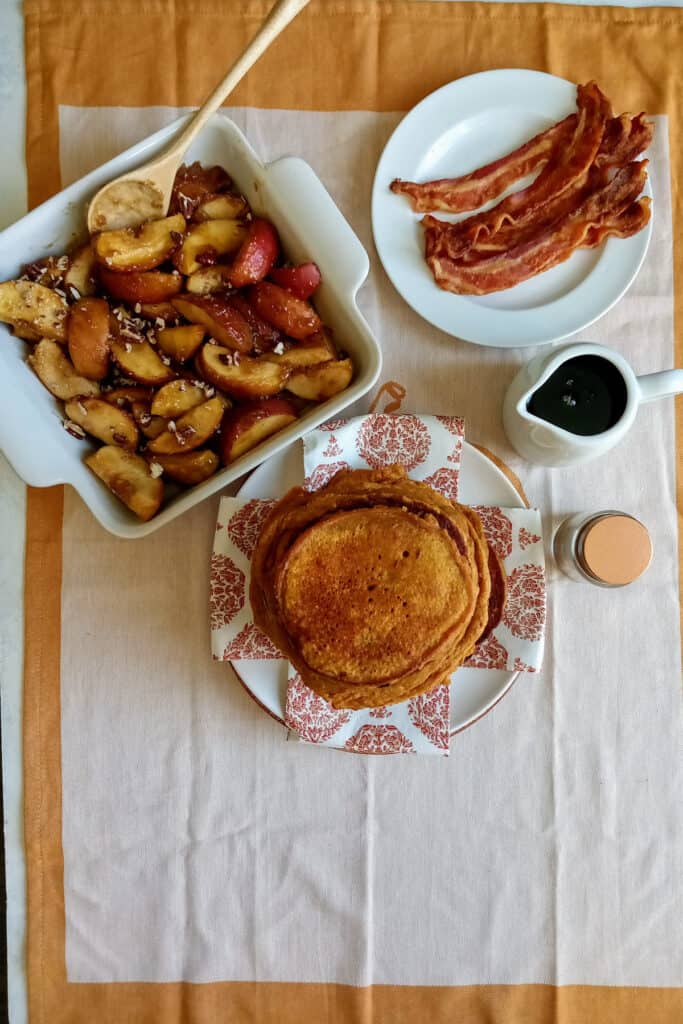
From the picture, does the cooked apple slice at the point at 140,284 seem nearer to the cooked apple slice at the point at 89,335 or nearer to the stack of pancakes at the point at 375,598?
the cooked apple slice at the point at 89,335

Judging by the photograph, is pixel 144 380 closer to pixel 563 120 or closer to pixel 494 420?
pixel 494 420

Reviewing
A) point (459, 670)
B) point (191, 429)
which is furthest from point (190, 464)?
point (459, 670)

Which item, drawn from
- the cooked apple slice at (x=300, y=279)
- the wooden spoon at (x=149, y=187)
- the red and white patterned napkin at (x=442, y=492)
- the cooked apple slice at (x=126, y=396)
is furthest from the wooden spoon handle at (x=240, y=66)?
the red and white patterned napkin at (x=442, y=492)

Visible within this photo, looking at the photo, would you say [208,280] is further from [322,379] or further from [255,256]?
[322,379]

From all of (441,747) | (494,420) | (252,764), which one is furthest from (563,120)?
(252,764)

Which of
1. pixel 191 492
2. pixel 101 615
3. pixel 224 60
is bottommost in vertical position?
pixel 101 615
